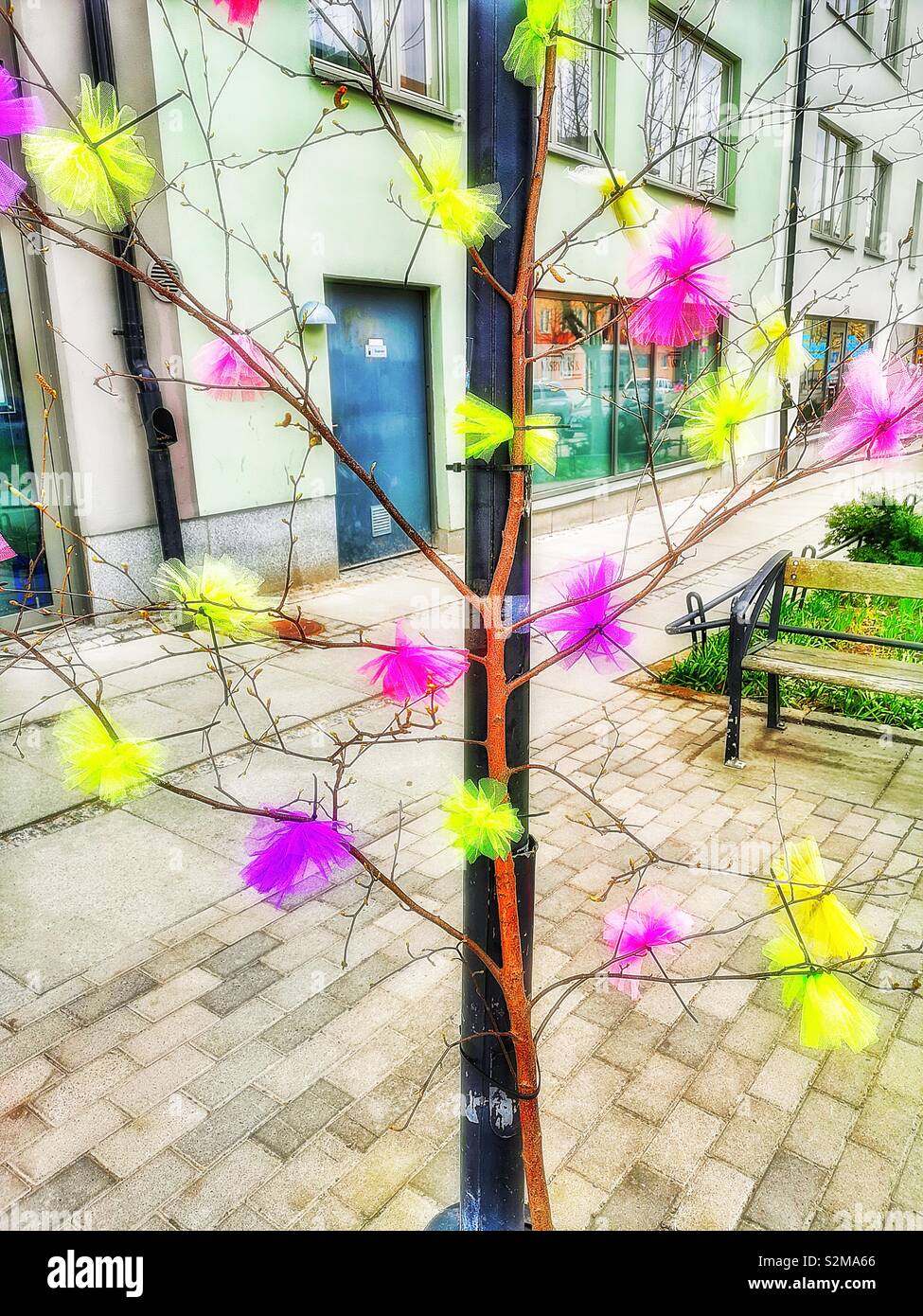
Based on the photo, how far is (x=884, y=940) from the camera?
11.3ft

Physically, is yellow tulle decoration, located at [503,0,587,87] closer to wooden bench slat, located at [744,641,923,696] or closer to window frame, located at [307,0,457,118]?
wooden bench slat, located at [744,641,923,696]

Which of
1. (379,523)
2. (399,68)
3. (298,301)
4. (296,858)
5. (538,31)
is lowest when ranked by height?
(379,523)

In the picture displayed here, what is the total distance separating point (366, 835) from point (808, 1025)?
2.76 metres

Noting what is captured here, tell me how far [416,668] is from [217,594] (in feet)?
1.25

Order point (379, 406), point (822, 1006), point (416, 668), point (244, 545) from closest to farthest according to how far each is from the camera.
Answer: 1. point (822, 1006)
2. point (416, 668)
3. point (244, 545)
4. point (379, 406)

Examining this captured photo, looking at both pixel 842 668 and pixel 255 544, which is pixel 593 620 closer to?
pixel 842 668

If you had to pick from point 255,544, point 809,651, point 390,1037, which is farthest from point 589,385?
point 390,1037

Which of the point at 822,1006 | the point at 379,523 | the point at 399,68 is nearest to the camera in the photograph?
the point at 822,1006

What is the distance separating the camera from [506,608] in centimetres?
174

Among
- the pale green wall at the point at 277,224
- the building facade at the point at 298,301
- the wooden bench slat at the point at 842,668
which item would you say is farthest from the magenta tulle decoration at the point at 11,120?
the pale green wall at the point at 277,224

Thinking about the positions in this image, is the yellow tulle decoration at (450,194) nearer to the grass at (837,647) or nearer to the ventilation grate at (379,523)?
the grass at (837,647)

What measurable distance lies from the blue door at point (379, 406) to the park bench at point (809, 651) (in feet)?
14.2
